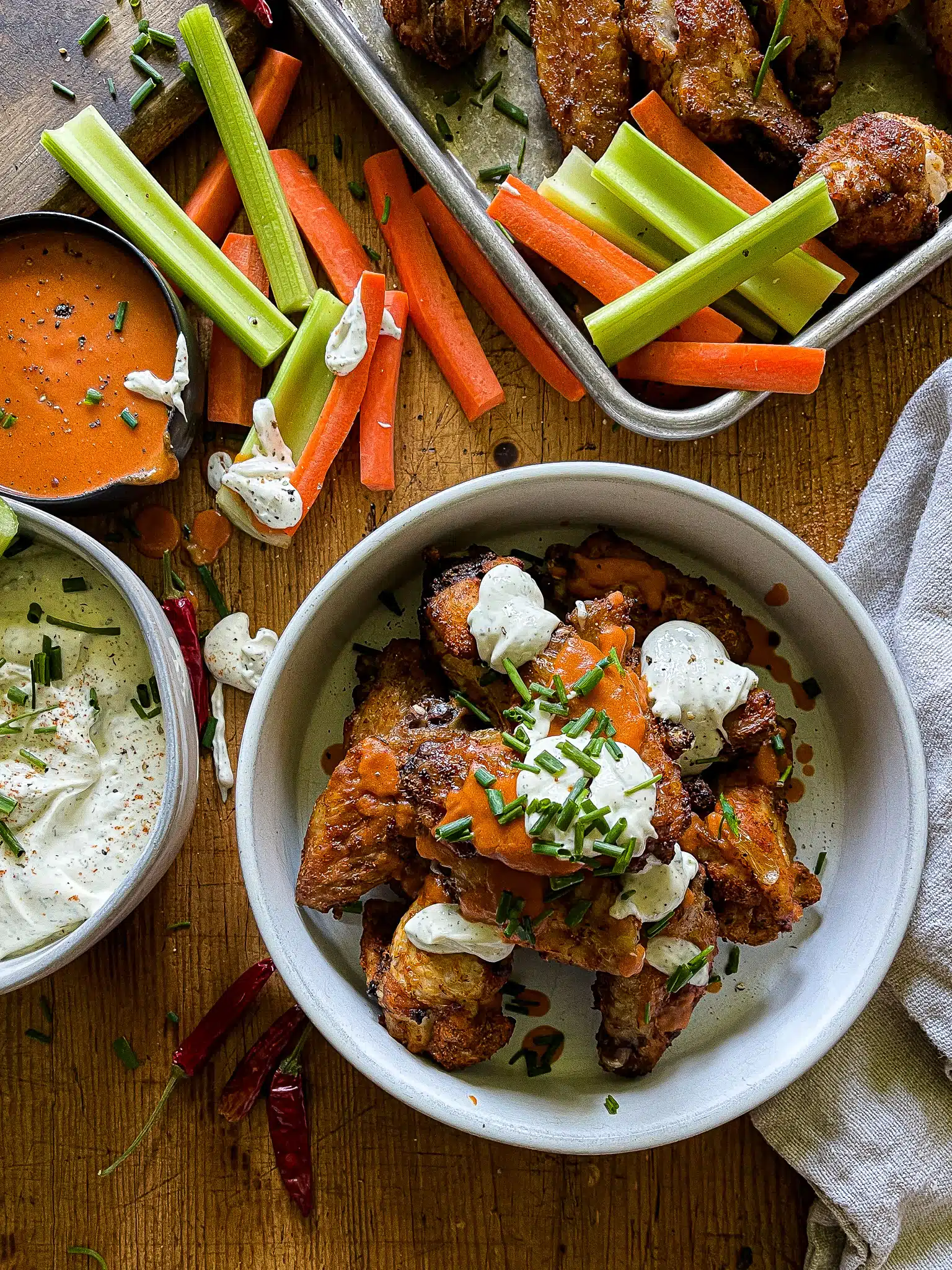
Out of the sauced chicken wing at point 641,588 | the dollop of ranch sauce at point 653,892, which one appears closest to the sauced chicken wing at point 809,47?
the sauced chicken wing at point 641,588

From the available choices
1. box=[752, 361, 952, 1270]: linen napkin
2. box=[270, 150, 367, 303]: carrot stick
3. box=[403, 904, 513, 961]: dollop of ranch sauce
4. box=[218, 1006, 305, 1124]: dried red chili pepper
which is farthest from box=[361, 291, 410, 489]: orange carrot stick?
box=[218, 1006, 305, 1124]: dried red chili pepper

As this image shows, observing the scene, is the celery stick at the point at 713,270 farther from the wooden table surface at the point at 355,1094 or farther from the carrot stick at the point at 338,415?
the carrot stick at the point at 338,415

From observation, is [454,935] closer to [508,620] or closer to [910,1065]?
[508,620]

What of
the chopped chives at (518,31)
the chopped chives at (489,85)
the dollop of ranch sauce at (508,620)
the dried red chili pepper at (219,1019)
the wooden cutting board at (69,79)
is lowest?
the dried red chili pepper at (219,1019)

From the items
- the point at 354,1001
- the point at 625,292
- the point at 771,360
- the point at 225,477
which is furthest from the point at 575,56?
the point at 354,1001

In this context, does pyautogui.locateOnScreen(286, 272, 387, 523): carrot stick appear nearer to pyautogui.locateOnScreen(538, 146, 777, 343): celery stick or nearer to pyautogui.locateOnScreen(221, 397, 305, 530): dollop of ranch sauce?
pyautogui.locateOnScreen(221, 397, 305, 530): dollop of ranch sauce

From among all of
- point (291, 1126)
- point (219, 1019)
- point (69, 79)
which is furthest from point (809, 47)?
point (291, 1126)

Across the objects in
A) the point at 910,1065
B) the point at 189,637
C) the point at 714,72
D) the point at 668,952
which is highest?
the point at 714,72
